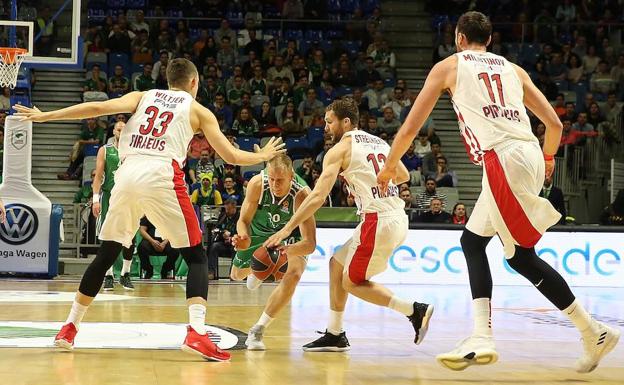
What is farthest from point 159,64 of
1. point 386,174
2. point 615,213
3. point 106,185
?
point 386,174

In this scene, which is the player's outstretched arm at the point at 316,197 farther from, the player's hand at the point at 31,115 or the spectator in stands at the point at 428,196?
the spectator in stands at the point at 428,196

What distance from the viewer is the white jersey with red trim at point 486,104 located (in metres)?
5.44

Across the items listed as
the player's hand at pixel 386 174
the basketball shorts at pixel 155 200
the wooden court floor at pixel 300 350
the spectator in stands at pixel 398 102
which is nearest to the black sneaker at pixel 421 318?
the wooden court floor at pixel 300 350

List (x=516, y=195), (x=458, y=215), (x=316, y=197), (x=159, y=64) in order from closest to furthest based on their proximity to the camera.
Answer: (x=516, y=195)
(x=316, y=197)
(x=458, y=215)
(x=159, y=64)

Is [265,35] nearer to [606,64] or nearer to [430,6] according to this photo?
[430,6]

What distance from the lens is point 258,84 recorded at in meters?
20.0

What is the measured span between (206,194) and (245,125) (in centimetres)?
328

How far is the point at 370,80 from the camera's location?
20828 mm

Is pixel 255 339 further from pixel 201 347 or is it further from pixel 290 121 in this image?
pixel 290 121

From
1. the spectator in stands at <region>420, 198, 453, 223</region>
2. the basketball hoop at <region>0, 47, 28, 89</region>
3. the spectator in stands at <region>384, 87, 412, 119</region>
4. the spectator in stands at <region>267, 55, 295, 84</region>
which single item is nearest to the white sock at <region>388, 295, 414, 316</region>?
the basketball hoop at <region>0, 47, 28, 89</region>

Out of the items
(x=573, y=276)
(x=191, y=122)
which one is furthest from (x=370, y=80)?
(x=191, y=122)

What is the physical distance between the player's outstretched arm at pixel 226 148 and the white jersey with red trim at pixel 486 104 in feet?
4.19

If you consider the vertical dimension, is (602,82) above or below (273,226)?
above

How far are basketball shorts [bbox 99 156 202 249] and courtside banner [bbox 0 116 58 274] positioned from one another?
842cm
